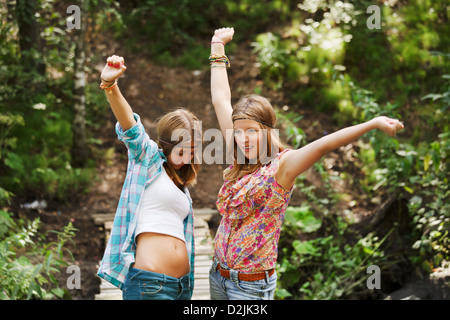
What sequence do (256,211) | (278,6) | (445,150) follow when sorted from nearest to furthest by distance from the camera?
(256,211)
(445,150)
(278,6)

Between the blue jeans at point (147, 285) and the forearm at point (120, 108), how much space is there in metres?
0.74

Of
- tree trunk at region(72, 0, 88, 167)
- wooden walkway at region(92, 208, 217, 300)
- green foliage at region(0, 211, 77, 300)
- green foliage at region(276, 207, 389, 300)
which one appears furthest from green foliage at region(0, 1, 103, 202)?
green foliage at region(276, 207, 389, 300)

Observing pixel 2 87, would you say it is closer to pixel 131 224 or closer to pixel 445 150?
pixel 131 224

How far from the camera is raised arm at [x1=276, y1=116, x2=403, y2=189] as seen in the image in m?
2.10

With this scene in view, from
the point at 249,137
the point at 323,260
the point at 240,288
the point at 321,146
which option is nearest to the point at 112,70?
the point at 249,137

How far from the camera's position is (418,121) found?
735cm

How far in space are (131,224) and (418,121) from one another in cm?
583

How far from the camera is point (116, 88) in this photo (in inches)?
99.2

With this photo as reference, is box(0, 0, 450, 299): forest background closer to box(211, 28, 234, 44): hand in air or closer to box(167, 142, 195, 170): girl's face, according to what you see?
box(167, 142, 195, 170): girl's face

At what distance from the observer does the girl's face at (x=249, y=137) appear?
2525 millimetres

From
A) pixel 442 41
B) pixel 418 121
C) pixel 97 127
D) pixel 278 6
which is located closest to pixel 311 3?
pixel 278 6

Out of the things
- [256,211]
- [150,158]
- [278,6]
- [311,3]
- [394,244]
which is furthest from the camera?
[278,6]

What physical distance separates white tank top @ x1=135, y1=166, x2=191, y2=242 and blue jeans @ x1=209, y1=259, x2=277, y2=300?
0.33 metres

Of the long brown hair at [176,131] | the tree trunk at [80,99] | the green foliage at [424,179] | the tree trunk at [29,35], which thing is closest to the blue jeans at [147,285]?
the long brown hair at [176,131]
